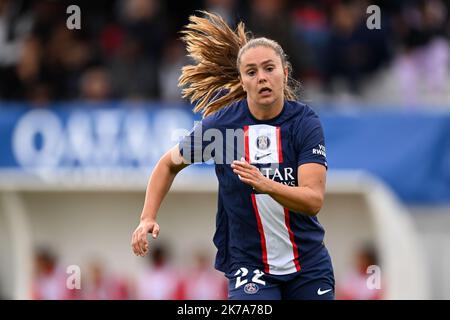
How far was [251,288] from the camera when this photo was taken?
628cm

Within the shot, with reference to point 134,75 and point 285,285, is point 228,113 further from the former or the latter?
point 134,75

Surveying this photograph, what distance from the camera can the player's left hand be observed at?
19.3 feet

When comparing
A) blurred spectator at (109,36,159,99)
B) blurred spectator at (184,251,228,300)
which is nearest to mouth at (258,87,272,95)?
blurred spectator at (184,251,228,300)

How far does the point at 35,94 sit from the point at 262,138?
25.1ft

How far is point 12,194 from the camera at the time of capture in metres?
14.2

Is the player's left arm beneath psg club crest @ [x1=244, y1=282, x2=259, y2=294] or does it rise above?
above

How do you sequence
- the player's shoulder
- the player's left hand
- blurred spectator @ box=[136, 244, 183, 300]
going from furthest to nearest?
1. blurred spectator @ box=[136, 244, 183, 300]
2. the player's shoulder
3. the player's left hand

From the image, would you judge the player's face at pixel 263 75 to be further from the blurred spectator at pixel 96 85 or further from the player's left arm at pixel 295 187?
the blurred spectator at pixel 96 85

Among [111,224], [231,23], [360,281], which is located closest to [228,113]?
[360,281]

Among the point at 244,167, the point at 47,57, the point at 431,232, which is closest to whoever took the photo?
the point at 244,167

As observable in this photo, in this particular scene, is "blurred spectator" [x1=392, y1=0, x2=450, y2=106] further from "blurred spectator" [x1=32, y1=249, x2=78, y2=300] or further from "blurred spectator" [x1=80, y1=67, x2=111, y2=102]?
"blurred spectator" [x1=32, y1=249, x2=78, y2=300]

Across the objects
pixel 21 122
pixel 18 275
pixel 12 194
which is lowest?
pixel 18 275

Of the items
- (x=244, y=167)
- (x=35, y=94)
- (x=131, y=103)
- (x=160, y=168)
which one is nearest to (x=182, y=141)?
(x=160, y=168)
